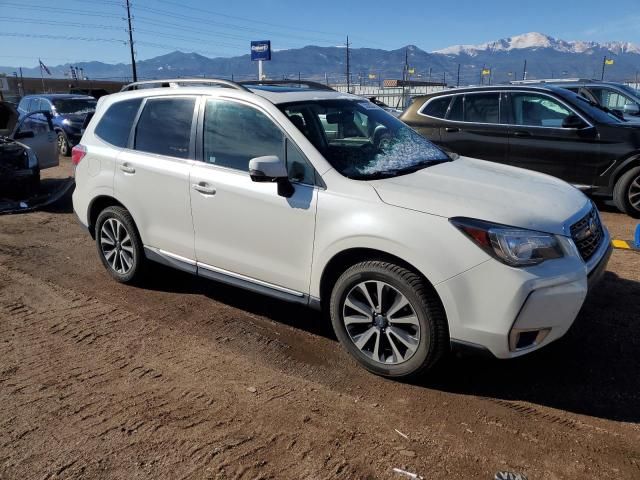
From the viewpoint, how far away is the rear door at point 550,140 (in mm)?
7043

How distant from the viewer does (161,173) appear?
4.16 meters

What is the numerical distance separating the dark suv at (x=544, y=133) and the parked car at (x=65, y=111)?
9.99 m

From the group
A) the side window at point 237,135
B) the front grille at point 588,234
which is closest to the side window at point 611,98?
the front grille at point 588,234

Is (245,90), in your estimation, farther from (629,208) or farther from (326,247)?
(629,208)

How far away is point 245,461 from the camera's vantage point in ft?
8.29

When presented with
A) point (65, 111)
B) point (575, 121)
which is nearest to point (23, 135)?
point (65, 111)

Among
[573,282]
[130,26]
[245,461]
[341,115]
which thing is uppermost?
[130,26]

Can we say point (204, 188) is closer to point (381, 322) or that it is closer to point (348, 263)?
point (348, 263)

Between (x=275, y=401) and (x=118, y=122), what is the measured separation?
305 cm

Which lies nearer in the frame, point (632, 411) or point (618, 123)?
point (632, 411)

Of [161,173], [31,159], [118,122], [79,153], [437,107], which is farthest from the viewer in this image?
[31,159]

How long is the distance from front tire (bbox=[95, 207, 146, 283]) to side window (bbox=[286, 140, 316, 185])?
181cm

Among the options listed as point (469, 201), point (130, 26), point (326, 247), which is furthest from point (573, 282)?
point (130, 26)

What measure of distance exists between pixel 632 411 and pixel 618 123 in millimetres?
5308
